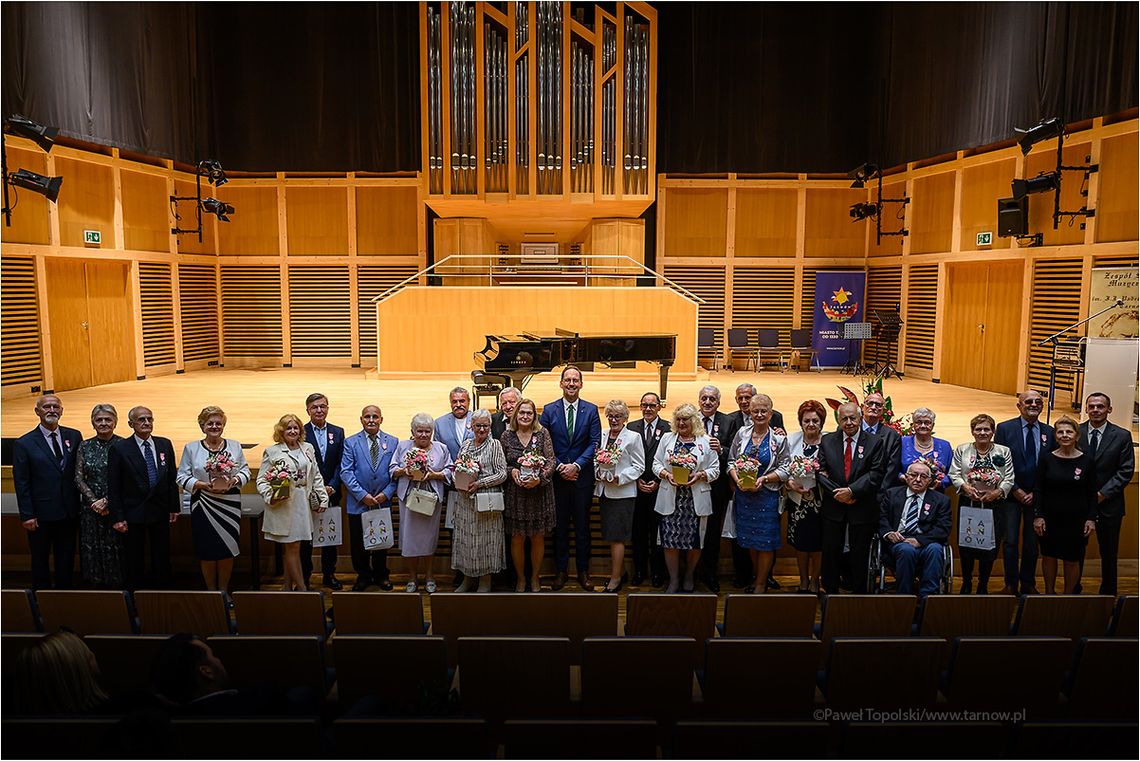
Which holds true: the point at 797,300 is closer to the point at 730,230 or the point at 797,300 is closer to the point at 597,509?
the point at 730,230

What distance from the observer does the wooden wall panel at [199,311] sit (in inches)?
561

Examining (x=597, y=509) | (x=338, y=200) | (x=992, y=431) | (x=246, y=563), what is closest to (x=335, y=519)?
(x=246, y=563)

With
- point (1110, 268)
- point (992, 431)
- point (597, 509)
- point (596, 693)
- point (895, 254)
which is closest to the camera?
point (596, 693)

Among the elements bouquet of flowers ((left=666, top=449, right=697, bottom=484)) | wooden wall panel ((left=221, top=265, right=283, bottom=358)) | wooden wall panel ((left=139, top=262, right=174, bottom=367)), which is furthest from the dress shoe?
wooden wall panel ((left=221, top=265, right=283, bottom=358))

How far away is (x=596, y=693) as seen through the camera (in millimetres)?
3090

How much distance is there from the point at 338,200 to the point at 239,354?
11.7 feet

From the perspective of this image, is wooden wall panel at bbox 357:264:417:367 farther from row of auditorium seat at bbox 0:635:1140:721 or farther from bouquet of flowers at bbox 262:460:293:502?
row of auditorium seat at bbox 0:635:1140:721

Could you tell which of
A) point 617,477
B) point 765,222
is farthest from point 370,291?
Result: point 617,477

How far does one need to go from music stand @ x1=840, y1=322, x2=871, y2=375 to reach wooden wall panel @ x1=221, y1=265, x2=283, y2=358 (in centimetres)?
1051

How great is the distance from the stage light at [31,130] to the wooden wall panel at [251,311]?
6058mm

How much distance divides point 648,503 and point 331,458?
2157 mm

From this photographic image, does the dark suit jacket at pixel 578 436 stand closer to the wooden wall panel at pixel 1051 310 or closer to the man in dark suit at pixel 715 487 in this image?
the man in dark suit at pixel 715 487

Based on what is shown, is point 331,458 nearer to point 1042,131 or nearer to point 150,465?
point 150,465

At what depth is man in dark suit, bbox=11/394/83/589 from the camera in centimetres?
487
